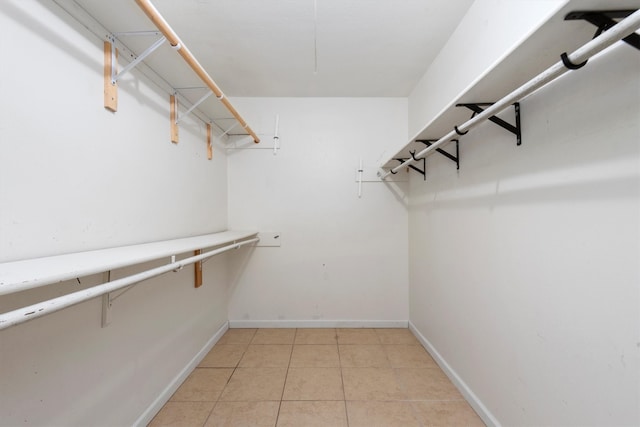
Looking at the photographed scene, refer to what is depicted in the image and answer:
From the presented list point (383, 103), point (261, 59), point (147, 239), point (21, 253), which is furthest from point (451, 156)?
point (21, 253)

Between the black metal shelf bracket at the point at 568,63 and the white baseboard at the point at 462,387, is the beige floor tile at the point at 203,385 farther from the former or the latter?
the black metal shelf bracket at the point at 568,63

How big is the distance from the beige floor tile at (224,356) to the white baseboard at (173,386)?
0.04 metres

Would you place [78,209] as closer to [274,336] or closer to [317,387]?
[317,387]

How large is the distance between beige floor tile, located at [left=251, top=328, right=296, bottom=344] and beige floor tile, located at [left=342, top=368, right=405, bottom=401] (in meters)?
0.67

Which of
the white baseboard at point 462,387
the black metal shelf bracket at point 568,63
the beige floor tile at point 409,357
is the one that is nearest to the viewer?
the black metal shelf bracket at point 568,63

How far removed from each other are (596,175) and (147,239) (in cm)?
197

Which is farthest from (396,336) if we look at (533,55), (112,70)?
(112,70)

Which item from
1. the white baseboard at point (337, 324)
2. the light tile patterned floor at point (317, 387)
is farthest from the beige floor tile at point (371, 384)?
the white baseboard at point (337, 324)

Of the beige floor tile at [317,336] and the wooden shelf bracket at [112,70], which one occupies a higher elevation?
the wooden shelf bracket at [112,70]

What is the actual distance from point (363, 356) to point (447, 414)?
2.28 ft

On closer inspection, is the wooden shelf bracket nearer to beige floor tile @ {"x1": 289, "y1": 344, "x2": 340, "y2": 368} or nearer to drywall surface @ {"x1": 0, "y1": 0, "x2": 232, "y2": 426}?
drywall surface @ {"x1": 0, "y1": 0, "x2": 232, "y2": 426}

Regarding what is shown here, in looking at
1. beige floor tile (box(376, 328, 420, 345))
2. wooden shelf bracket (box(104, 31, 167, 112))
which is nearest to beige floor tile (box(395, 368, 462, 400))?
beige floor tile (box(376, 328, 420, 345))

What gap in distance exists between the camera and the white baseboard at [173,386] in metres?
1.33

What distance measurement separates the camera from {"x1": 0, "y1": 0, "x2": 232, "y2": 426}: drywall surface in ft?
2.62
